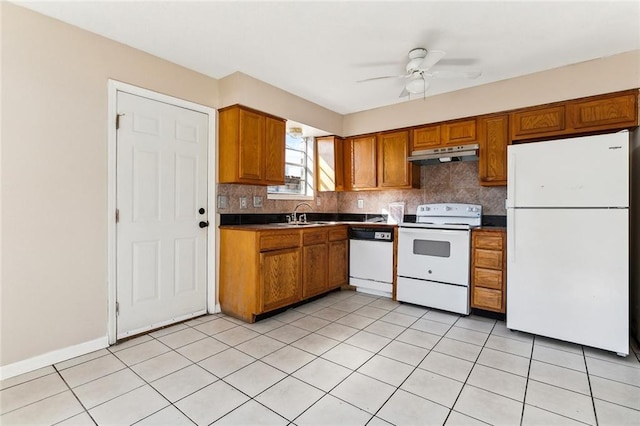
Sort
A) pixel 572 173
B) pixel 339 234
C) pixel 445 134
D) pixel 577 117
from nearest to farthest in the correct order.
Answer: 1. pixel 572 173
2. pixel 577 117
3. pixel 445 134
4. pixel 339 234

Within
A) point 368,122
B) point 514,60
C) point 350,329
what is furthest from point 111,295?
point 514,60

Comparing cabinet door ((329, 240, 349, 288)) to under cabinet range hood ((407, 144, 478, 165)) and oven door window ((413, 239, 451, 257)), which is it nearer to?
oven door window ((413, 239, 451, 257))

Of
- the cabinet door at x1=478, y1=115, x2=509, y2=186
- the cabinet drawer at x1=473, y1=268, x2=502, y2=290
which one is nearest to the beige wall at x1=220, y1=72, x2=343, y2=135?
the cabinet door at x1=478, y1=115, x2=509, y2=186

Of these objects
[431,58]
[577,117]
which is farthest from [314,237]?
[577,117]

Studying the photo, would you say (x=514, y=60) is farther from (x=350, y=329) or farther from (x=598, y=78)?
(x=350, y=329)

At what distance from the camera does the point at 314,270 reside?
3650 millimetres

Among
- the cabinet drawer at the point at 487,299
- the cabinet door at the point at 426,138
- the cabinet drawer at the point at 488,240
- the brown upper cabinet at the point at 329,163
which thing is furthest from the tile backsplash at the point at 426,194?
the cabinet drawer at the point at 487,299

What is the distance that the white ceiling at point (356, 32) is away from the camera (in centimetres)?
212

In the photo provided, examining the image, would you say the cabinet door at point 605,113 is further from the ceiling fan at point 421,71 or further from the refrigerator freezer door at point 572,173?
the ceiling fan at point 421,71

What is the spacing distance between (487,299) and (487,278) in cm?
21

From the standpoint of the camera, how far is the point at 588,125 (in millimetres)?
2893

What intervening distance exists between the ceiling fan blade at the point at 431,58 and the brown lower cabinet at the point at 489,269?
1.70m

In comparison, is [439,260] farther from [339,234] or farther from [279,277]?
[279,277]

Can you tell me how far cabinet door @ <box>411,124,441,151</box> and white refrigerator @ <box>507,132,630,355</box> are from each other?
3.59ft
